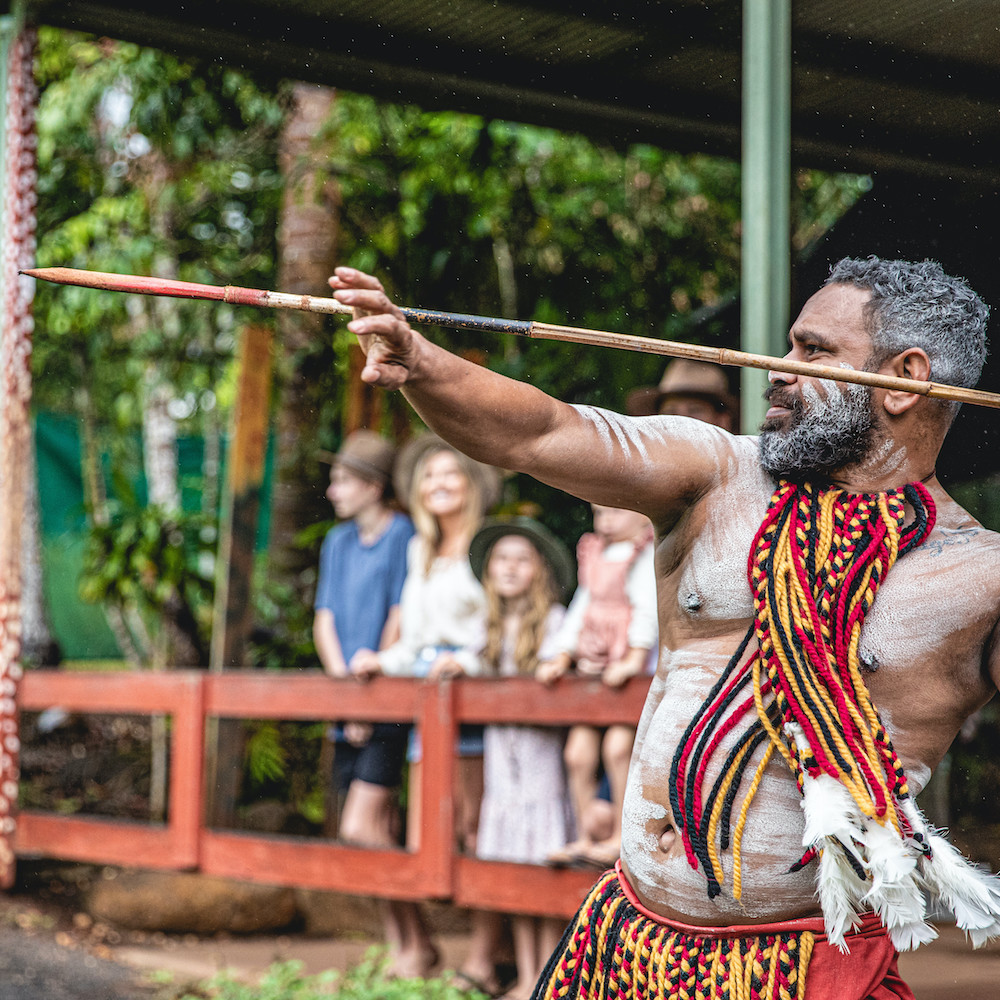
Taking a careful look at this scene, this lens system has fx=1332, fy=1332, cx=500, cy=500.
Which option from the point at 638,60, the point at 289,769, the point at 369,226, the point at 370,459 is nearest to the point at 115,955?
the point at 289,769

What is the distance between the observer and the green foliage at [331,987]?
4.48m

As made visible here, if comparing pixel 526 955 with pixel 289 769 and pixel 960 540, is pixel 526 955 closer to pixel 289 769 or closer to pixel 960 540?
pixel 960 540

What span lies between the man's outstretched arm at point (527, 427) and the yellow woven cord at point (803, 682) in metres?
0.17

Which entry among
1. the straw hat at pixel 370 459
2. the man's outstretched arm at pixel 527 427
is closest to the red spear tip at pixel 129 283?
the man's outstretched arm at pixel 527 427

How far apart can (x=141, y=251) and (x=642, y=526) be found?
3891 millimetres

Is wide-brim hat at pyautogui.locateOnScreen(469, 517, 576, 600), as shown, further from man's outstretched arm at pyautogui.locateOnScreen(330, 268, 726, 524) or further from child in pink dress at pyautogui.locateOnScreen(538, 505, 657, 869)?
man's outstretched arm at pyautogui.locateOnScreen(330, 268, 726, 524)

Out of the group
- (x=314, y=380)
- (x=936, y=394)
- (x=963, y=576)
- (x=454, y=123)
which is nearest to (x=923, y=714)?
(x=963, y=576)

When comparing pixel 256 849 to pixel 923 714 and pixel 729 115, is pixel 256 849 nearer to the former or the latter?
pixel 729 115

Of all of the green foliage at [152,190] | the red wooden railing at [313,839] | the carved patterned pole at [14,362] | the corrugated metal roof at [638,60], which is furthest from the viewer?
the green foliage at [152,190]

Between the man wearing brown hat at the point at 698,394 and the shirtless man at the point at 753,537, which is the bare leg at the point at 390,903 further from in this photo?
the shirtless man at the point at 753,537

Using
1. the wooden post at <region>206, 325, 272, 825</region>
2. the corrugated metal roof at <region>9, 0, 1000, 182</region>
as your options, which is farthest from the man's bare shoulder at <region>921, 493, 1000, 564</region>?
the wooden post at <region>206, 325, 272, 825</region>

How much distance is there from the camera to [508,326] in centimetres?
173

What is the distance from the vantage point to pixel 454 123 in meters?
7.00

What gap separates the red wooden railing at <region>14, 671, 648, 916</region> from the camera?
13.5ft
